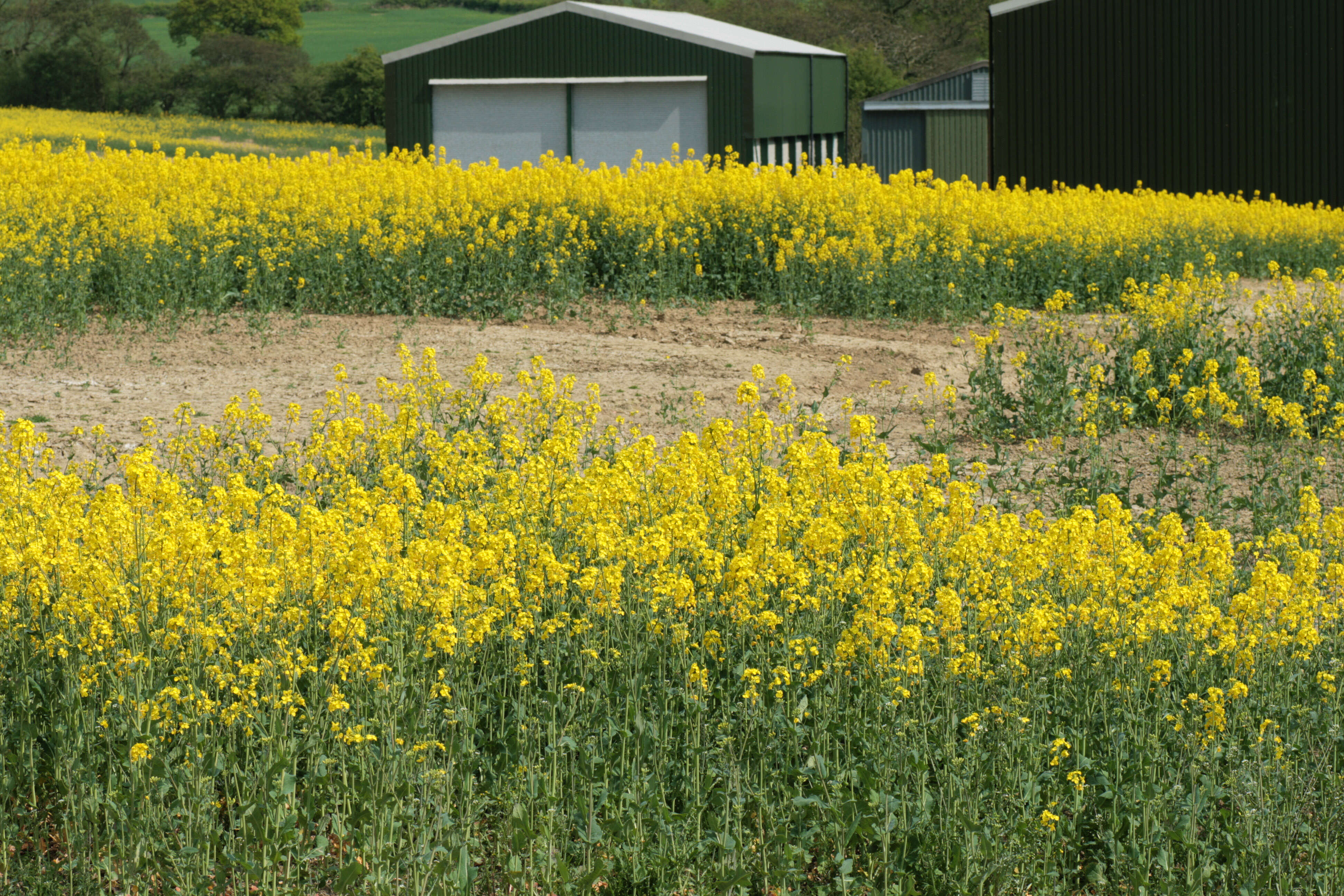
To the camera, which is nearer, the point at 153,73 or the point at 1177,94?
the point at 1177,94

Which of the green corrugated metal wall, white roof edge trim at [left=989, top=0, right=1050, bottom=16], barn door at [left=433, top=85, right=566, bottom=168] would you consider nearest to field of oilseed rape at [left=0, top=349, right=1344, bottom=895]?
white roof edge trim at [left=989, top=0, right=1050, bottom=16]

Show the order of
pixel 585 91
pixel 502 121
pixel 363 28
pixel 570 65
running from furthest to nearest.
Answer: pixel 363 28, pixel 502 121, pixel 585 91, pixel 570 65

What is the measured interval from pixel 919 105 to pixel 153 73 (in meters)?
49.4

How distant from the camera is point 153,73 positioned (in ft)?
246

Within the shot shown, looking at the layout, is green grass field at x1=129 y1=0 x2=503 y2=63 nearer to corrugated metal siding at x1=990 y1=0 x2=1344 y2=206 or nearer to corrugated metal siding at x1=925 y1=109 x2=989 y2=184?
corrugated metal siding at x1=925 y1=109 x2=989 y2=184

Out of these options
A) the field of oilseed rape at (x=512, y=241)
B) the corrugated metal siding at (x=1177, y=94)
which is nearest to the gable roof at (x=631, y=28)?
the corrugated metal siding at (x=1177, y=94)

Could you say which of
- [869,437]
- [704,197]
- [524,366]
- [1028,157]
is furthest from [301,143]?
[869,437]

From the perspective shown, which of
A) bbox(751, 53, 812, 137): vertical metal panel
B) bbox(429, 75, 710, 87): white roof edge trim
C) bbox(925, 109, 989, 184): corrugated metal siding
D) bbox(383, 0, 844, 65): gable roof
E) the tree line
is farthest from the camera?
the tree line

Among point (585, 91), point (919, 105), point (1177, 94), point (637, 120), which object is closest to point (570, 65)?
point (585, 91)

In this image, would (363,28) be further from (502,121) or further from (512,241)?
(512,241)

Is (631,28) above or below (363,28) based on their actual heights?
below

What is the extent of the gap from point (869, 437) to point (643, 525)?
84.3 inches

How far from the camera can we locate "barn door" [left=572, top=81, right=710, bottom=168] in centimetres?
3061

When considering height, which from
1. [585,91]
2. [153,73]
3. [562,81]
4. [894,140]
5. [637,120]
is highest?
[153,73]
